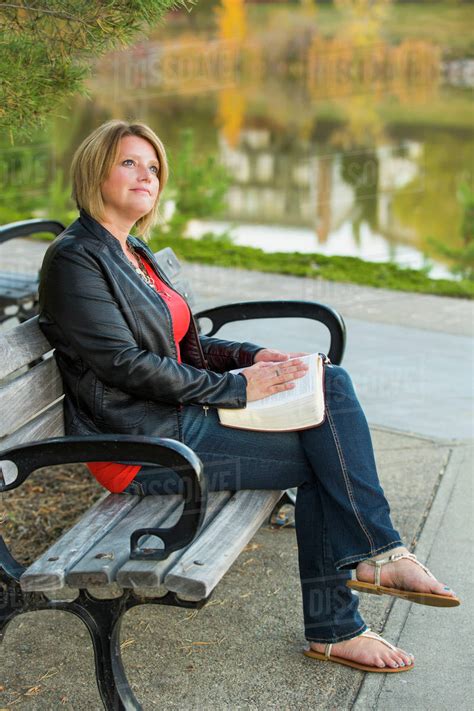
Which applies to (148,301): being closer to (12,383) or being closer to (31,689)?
(12,383)

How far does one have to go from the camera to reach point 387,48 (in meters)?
35.1

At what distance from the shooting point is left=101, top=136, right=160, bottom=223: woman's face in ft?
10.3

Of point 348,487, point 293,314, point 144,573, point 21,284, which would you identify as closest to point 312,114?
point 21,284

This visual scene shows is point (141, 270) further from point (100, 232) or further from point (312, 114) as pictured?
point (312, 114)

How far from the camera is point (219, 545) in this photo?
8.89 feet

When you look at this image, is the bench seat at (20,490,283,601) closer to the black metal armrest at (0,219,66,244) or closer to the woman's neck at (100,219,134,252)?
the woman's neck at (100,219,134,252)

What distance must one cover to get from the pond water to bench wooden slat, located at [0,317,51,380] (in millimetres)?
10034

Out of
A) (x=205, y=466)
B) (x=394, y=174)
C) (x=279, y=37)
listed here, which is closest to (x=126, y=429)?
(x=205, y=466)

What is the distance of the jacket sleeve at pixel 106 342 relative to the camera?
292 centimetres

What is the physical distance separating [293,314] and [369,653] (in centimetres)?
127

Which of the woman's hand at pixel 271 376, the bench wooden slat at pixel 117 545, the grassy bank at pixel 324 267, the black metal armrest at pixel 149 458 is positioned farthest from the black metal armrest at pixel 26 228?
the grassy bank at pixel 324 267

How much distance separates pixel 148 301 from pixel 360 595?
117 cm

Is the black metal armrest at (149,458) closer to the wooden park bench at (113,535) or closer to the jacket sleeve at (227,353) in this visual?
the wooden park bench at (113,535)

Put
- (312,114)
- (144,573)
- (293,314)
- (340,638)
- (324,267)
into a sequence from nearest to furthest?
(144,573) → (340,638) → (293,314) → (324,267) → (312,114)
